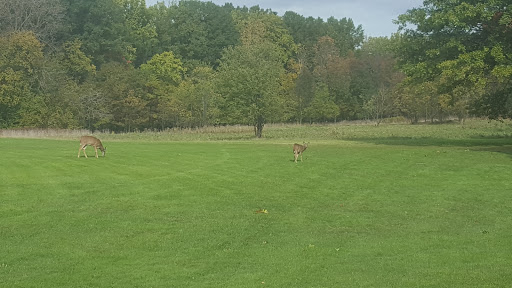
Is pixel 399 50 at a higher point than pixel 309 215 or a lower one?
higher

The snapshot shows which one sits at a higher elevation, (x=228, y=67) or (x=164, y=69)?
(x=164, y=69)

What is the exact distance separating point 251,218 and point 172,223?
227cm

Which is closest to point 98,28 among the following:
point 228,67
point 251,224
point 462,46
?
point 228,67

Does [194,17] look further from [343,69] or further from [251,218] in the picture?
[251,218]

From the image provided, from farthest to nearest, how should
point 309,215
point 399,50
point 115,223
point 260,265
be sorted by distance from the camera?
point 399,50 < point 309,215 < point 115,223 < point 260,265

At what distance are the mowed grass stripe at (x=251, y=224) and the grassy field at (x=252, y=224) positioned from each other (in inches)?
1.7

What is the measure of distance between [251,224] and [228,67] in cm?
5895

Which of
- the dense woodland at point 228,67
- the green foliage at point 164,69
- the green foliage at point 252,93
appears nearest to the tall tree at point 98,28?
the dense woodland at point 228,67

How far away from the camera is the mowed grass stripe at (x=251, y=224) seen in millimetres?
10555

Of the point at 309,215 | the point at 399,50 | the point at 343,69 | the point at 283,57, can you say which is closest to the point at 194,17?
the point at 283,57

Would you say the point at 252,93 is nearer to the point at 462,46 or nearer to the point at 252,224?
the point at 462,46

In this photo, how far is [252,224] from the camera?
50.3ft

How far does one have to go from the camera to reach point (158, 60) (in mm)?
94438

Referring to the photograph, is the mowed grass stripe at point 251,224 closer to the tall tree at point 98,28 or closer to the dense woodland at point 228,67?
the dense woodland at point 228,67
